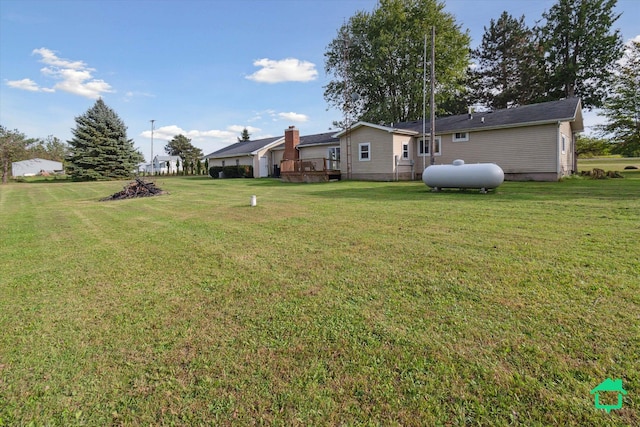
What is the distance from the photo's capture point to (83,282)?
12.3ft

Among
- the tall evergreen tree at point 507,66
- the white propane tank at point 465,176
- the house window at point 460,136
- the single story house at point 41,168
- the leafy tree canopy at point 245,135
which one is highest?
the tall evergreen tree at point 507,66

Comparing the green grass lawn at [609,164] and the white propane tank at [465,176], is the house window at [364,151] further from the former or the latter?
the green grass lawn at [609,164]

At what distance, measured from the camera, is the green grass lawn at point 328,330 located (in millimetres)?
1805

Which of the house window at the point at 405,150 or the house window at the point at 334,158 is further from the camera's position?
the house window at the point at 334,158

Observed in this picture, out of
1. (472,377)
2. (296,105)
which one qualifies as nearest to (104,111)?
(296,105)

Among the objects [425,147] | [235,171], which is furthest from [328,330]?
[235,171]

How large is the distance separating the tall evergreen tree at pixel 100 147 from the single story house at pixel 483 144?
24.0 meters

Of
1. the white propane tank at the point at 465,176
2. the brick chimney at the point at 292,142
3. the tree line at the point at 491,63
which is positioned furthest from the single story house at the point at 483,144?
the white propane tank at the point at 465,176

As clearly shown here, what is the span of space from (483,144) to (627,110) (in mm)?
15907

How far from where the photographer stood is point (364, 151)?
782 inches

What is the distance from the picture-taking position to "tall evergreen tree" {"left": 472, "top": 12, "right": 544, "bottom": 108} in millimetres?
31800

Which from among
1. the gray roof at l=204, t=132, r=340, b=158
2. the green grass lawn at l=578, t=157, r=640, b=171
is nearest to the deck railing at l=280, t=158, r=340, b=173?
the gray roof at l=204, t=132, r=340, b=158

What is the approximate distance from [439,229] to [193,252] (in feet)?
13.5

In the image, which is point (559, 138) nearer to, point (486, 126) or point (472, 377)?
point (486, 126)
